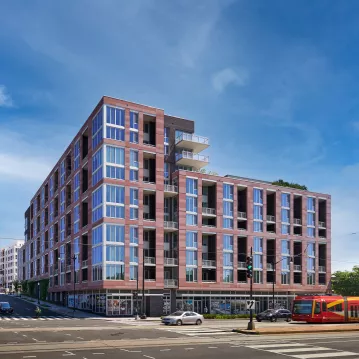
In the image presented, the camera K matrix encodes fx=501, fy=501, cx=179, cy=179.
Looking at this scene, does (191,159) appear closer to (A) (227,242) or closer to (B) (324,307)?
(A) (227,242)

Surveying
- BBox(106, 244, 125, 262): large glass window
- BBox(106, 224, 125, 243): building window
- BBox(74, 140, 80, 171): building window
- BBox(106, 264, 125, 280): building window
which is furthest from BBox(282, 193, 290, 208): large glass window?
BBox(74, 140, 80, 171): building window

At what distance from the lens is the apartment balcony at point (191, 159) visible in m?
82.6

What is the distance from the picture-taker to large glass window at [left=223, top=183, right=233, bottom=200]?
81.8 m

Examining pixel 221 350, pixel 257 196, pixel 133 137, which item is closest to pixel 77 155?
pixel 133 137

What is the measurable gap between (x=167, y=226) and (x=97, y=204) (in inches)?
439

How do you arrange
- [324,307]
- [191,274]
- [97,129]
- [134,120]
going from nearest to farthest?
[324,307]
[134,120]
[97,129]
[191,274]

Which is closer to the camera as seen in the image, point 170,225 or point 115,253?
point 115,253

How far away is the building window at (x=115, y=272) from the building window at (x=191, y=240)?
12.1m

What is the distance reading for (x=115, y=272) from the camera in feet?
224

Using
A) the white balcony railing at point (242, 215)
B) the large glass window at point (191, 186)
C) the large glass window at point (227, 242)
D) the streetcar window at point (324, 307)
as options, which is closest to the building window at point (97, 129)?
the large glass window at point (191, 186)

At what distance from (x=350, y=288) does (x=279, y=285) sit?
174 ft

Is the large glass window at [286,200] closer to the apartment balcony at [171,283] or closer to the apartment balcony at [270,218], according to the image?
the apartment balcony at [270,218]

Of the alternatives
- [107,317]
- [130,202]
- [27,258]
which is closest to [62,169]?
[130,202]

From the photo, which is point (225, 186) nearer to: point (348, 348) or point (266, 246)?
point (266, 246)
